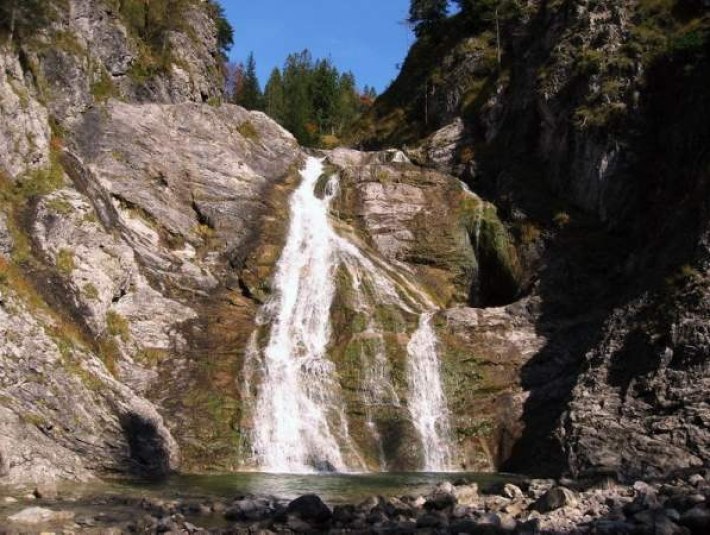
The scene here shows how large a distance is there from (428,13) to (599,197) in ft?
116

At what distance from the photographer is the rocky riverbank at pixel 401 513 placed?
1338 cm

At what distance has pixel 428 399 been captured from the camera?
97.0 feet

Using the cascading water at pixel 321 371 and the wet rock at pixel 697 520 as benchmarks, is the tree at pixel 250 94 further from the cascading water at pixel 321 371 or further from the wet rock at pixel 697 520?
the wet rock at pixel 697 520

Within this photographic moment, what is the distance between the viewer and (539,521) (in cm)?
1391

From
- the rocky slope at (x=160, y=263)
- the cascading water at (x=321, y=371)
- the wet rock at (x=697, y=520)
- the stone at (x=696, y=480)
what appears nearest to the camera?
the wet rock at (x=697, y=520)

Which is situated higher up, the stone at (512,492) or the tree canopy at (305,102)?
the tree canopy at (305,102)

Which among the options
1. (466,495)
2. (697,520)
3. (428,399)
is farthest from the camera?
(428,399)

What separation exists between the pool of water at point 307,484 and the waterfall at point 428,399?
189cm

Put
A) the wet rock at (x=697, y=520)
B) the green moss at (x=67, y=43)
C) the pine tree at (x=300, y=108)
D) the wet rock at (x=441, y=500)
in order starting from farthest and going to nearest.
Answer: the pine tree at (x=300, y=108), the green moss at (x=67, y=43), the wet rock at (x=441, y=500), the wet rock at (x=697, y=520)

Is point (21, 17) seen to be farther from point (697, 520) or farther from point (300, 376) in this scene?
point (697, 520)

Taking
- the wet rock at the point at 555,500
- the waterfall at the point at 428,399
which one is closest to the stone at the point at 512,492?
the wet rock at the point at 555,500

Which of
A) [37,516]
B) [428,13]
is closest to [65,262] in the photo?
[37,516]

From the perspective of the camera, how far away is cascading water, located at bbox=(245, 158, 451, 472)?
27766 millimetres

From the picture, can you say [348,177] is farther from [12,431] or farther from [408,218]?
[12,431]
